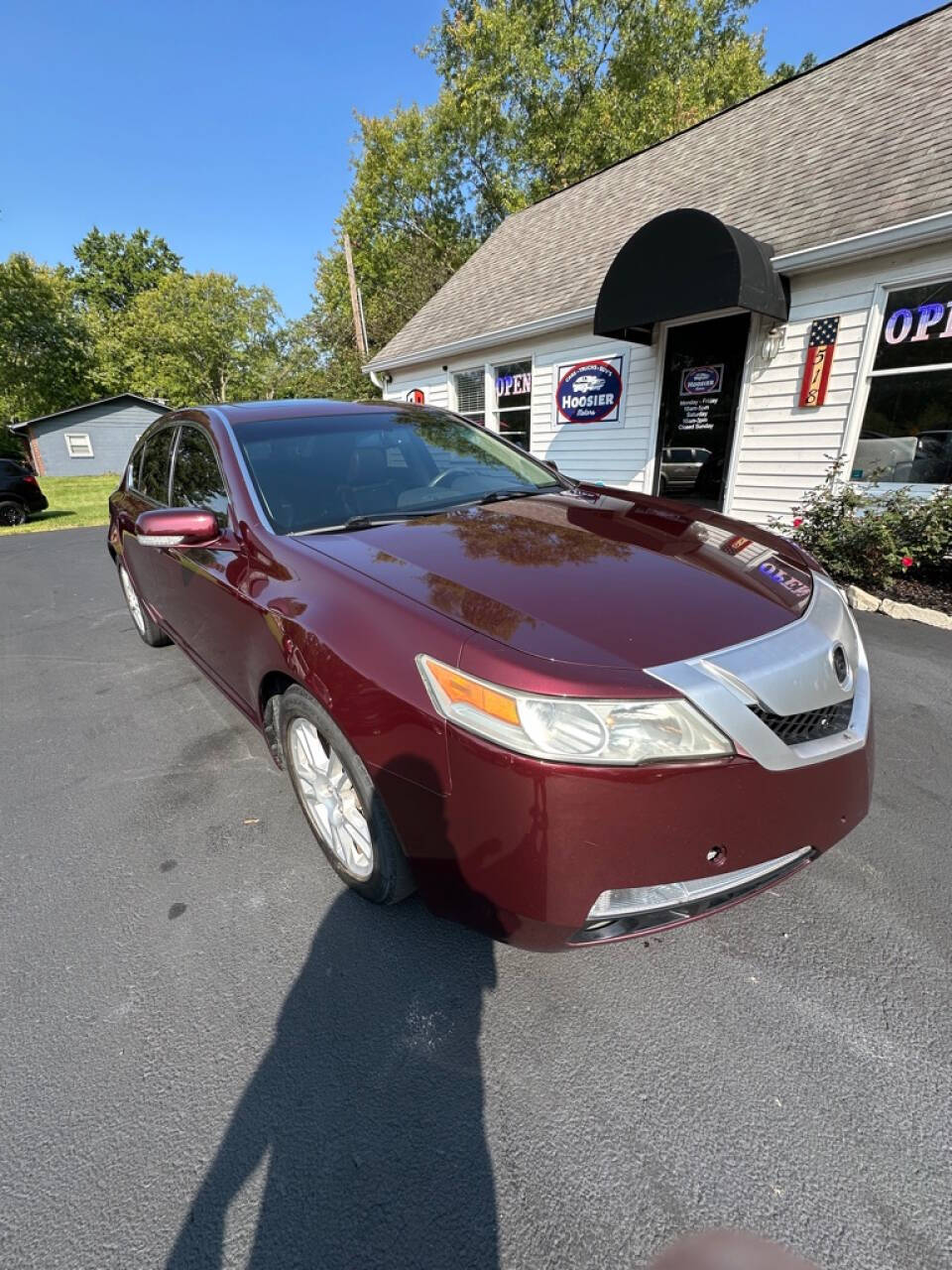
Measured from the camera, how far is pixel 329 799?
2.00 meters

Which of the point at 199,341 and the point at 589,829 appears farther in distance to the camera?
the point at 199,341

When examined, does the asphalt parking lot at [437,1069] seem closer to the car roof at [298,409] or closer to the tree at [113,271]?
the car roof at [298,409]

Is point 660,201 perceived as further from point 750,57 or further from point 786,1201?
point 750,57

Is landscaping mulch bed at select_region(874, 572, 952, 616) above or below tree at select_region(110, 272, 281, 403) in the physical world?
below

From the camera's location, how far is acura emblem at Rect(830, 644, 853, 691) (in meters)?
1.58

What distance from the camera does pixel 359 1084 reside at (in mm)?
1443

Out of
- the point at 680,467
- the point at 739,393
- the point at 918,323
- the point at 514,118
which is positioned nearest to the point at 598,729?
the point at 918,323

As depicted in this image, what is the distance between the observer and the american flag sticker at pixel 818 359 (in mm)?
5781

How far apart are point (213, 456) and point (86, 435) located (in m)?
34.3

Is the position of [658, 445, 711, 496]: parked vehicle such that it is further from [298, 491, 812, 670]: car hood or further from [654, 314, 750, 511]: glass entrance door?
[298, 491, 812, 670]: car hood

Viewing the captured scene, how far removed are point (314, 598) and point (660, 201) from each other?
958 centimetres

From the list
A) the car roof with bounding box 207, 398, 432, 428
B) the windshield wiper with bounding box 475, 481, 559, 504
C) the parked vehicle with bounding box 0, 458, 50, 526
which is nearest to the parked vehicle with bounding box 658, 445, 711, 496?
the car roof with bounding box 207, 398, 432, 428

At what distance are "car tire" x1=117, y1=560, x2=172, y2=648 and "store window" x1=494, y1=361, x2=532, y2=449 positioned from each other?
6.27 m

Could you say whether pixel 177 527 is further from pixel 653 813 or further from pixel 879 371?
pixel 879 371
